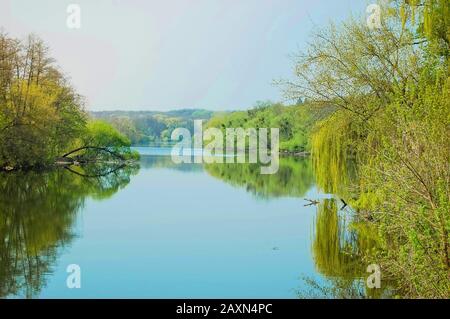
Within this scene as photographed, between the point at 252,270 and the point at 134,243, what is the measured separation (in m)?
3.91

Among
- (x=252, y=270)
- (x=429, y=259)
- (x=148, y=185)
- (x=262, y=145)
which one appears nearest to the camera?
(x=429, y=259)

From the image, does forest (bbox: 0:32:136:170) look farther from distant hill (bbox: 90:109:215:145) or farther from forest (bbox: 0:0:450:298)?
distant hill (bbox: 90:109:215:145)

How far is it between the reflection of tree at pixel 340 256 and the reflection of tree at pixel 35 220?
464 cm

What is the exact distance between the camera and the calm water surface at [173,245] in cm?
995

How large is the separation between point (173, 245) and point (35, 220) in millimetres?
4712

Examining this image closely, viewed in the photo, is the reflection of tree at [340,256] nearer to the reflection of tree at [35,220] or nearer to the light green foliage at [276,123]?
the reflection of tree at [35,220]

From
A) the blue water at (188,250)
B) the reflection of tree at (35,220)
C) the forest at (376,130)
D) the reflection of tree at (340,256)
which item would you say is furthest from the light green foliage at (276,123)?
the reflection of tree at (340,256)

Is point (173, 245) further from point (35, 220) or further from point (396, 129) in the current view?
point (396, 129)

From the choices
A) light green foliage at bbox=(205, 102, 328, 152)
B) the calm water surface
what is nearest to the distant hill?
light green foliage at bbox=(205, 102, 328, 152)

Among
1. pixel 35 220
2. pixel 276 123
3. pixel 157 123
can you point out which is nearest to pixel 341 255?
pixel 35 220

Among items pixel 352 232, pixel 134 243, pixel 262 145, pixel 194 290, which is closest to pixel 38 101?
pixel 134 243

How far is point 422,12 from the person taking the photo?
11.5 m

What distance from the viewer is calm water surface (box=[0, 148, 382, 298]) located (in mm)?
9945
